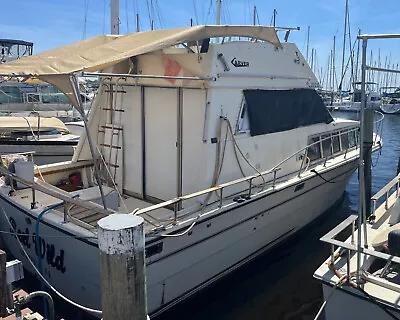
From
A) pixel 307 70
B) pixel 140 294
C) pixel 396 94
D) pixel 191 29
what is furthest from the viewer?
pixel 396 94

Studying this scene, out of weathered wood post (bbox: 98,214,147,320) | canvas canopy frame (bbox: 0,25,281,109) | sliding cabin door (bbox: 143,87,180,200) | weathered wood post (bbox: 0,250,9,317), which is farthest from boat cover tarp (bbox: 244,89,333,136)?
weathered wood post (bbox: 0,250,9,317)

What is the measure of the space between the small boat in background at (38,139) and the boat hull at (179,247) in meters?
6.02

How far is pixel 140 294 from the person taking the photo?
11.0 ft

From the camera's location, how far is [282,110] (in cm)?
795

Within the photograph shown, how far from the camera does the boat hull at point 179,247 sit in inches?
217

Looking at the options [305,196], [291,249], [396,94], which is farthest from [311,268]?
[396,94]

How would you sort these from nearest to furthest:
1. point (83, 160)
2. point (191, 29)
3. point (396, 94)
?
point (191, 29) → point (83, 160) → point (396, 94)

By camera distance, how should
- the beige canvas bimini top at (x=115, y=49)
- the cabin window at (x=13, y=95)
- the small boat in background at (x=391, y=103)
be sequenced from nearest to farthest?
the beige canvas bimini top at (x=115, y=49) < the cabin window at (x=13, y=95) < the small boat in background at (x=391, y=103)

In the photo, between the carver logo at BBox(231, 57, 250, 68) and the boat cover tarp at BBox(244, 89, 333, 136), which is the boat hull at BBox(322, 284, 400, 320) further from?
the carver logo at BBox(231, 57, 250, 68)

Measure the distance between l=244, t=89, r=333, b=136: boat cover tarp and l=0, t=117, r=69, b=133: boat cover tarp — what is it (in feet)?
30.0

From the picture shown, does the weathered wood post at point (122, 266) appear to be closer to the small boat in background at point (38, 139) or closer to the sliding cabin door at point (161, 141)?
the sliding cabin door at point (161, 141)

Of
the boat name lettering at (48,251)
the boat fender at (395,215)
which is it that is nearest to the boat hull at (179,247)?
the boat name lettering at (48,251)

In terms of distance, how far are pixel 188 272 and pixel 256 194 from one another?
69.4 inches

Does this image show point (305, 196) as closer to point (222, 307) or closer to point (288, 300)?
point (288, 300)
